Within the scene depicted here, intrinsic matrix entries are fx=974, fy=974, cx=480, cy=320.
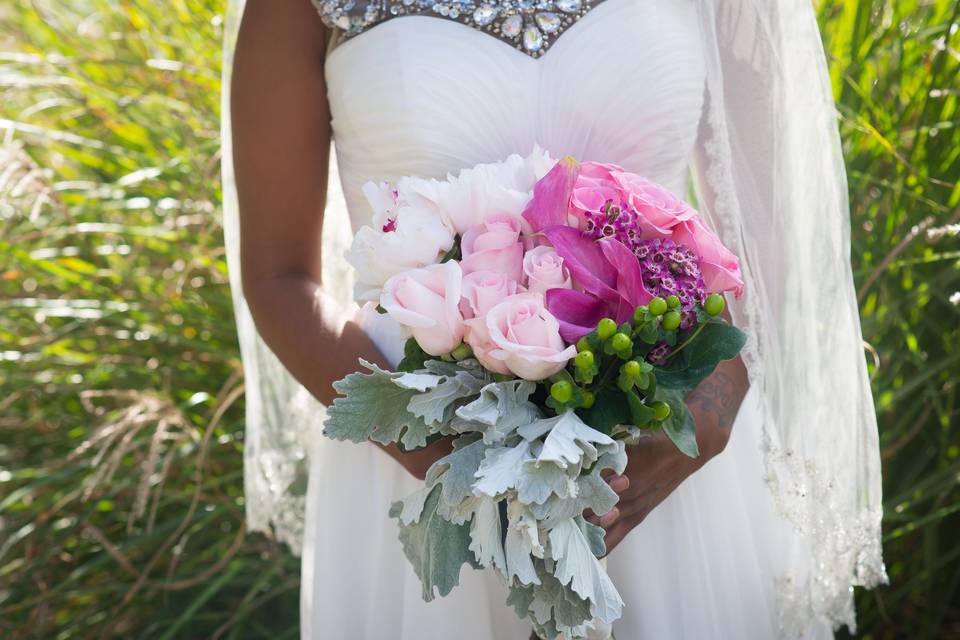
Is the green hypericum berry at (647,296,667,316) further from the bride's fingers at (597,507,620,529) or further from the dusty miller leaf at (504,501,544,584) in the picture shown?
the bride's fingers at (597,507,620,529)

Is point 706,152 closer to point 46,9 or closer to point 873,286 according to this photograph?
point 873,286

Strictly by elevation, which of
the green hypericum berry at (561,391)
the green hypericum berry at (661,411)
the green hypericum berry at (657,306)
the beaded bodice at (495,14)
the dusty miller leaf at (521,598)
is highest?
the beaded bodice at (495,14)

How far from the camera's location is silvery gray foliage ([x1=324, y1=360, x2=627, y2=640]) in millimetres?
1084

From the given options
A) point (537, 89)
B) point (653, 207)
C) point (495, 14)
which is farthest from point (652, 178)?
point (653, 207)

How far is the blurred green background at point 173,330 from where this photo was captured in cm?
253

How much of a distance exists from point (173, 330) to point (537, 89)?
1765 mm

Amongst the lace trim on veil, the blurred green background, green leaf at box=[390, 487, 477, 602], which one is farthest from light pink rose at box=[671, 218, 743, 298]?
the blurred green background

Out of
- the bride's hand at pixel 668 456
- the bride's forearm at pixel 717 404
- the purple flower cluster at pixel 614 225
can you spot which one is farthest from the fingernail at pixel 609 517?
the purple flower cluster at pixel 614 225

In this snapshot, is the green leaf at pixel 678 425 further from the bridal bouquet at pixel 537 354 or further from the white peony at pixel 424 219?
the white peony at pixel 424 219

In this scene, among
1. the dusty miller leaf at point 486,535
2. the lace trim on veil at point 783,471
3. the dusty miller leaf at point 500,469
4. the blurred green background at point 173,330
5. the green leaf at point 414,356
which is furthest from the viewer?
the blurred green background at point 173,330

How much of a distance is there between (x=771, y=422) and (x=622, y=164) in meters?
0.50

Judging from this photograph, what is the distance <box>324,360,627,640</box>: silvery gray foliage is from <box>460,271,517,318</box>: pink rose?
8 centimetres

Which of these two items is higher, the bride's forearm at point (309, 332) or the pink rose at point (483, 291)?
the pink rose at point (483, 291)

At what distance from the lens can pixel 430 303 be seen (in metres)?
1.15
